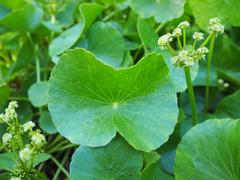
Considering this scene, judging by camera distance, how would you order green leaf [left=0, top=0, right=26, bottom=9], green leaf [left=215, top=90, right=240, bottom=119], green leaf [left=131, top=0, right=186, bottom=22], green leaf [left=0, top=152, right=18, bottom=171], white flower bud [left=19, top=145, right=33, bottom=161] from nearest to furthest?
white flower bud [left=19, top=145, right=33, bottom=161] < green leaf [left=0, top=152, right=18, bottom=171] < green leaf [left=215, top=90, right=240, bottom=119] < green leaf [left=131, top=0, right=186, bottom=22] < green leaf [left=0, top=0, right=26, bottom=9]

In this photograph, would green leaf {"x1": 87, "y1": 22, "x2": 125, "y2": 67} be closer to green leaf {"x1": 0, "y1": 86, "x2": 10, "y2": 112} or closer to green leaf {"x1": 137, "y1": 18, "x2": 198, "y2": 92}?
green leaf {"x1": 137, "y1": 18, "x2": 198, "y2": 92}

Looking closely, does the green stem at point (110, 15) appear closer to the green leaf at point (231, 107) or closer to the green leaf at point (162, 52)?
the green leaf at point (162, 52)

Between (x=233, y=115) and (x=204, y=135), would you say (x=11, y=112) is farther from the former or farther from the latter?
(x=233, y=115)

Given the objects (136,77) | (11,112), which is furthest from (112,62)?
(11,112)

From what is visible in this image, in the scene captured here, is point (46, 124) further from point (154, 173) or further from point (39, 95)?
point (154, 173)

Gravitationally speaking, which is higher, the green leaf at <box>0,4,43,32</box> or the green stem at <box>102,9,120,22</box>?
the green leaf at <box>0,4,43,32</box>

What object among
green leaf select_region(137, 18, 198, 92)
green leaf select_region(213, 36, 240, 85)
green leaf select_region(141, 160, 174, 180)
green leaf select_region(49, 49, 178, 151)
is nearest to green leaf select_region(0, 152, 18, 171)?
green leaf select_region(49, 49, 178, 151)

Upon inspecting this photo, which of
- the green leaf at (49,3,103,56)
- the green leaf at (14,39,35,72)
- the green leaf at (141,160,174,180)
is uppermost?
the green leaf at (49,3,103,56)
